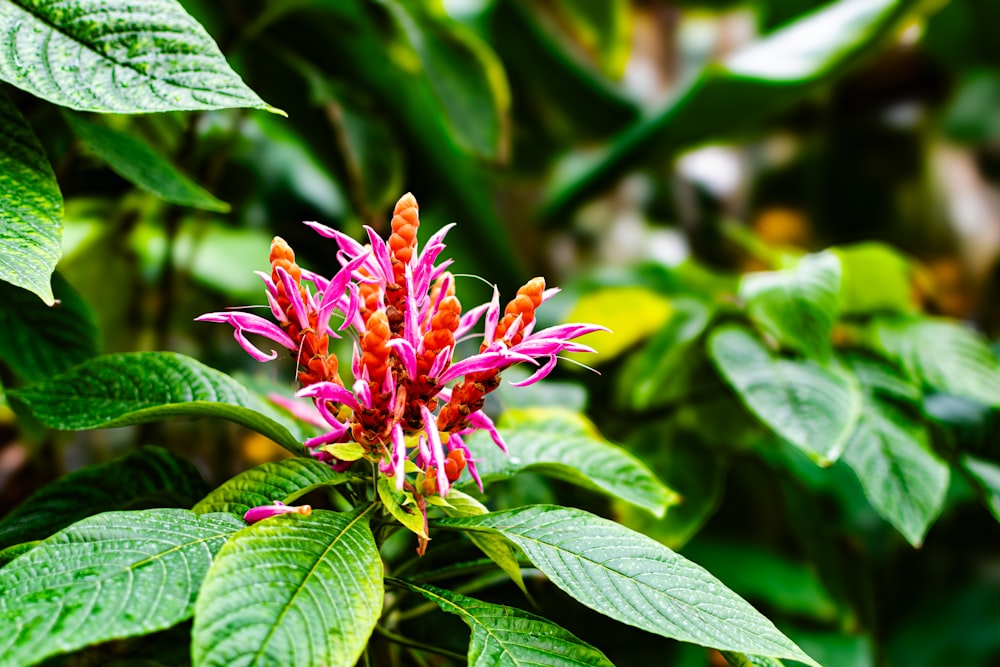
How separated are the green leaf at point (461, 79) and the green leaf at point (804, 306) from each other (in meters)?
0.47

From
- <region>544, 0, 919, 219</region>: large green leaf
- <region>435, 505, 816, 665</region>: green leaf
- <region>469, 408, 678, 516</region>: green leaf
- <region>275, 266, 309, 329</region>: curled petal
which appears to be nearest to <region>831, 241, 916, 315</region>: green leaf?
<region>544, 0, 919, 219</region>: large green leaf

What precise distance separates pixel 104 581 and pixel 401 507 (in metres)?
0.16

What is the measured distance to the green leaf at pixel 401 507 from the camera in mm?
399

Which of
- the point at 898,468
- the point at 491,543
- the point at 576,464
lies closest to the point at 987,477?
the point at 898,468

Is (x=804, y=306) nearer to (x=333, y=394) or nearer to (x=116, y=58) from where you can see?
(x=333, y=394)

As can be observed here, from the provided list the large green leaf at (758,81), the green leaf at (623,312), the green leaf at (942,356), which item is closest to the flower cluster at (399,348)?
the green leaf at (942,356)

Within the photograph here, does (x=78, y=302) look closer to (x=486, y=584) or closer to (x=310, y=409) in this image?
(x=310, y=409)

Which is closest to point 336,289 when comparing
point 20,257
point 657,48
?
point 20,257

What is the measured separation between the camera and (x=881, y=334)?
36.1 inches

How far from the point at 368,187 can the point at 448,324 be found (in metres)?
0.65

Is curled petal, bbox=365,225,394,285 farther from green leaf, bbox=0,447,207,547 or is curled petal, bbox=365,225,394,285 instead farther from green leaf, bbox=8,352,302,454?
green leaf, bbox=0,447,207,547

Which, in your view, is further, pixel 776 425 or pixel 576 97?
pixel 576 97

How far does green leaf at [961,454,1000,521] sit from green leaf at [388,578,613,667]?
1.67 feet

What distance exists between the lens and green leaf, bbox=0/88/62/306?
38 centimetres
